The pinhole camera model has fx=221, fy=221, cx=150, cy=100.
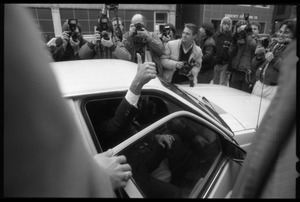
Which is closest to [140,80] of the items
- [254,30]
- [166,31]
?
[254,30]

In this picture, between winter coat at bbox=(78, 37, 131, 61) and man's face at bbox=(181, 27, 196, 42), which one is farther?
man's face at bbox=(181, 27, 196, 42)

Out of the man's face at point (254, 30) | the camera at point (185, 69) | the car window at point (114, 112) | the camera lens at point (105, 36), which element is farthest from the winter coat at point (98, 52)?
the man's face at point (254, 30)

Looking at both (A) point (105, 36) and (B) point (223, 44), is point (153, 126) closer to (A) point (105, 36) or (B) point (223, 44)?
(A) point (105, 36)

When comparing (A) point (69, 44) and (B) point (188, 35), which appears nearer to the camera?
(A) point (69, 44)

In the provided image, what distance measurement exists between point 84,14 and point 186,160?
17.6 meters

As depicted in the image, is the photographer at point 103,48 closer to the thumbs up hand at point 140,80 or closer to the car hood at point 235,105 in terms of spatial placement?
the car hood at point 235,105

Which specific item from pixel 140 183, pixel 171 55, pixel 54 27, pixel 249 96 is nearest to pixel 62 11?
pixel 54 27

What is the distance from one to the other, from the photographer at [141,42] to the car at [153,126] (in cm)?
153

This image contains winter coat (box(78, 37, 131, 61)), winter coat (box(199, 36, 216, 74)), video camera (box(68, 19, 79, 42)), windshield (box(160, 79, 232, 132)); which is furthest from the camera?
winter coat (box(199, 36, 216, 74))

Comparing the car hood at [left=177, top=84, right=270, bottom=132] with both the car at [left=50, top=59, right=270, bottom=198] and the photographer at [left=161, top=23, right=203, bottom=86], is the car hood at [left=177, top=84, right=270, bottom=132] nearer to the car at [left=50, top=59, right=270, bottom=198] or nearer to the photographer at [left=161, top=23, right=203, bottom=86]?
the car at [left=50, top=59, right=270, bottom=198]

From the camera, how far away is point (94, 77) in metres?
1.64

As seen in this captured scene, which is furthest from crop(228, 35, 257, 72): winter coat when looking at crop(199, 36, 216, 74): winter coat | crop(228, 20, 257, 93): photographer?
crop(199, 36, 216, 74): winter coat

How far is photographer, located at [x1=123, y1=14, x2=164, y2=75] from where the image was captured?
3525 mm

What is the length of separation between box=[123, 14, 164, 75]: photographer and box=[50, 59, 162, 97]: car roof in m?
1.54
